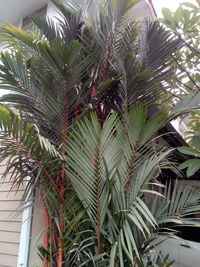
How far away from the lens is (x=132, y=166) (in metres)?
2.09

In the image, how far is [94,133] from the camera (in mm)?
1984

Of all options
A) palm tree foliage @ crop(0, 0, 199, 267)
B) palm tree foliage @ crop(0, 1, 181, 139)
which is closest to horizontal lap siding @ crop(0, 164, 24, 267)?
palm tree foliage @ crop(0, 0, 199, 267)

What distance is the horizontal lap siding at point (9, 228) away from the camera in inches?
119

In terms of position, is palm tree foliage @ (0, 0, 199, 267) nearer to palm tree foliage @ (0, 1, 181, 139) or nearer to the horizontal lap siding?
palm tree foliage @ (0, 1, 181, 139)

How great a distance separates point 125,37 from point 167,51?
496mm

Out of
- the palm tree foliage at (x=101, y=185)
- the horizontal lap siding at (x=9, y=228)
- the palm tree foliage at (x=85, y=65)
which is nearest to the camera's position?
the palm tree foliage at (x=101, y=185)

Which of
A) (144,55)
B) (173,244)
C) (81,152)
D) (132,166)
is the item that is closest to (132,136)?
(132,166)

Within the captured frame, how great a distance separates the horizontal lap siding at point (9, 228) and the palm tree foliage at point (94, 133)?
100 cm

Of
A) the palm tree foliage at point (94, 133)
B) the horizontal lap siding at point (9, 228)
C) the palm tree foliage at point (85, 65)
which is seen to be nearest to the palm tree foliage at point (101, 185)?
the palm tree foliage at point (94, 133)

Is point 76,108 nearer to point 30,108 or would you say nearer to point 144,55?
point 30,108

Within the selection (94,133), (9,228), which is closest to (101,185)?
(94,133)

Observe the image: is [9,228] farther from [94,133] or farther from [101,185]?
[94,133]

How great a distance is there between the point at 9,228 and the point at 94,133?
208cm

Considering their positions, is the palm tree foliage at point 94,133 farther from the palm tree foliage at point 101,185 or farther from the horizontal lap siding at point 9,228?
the horizontal lap siding at point 9,228
